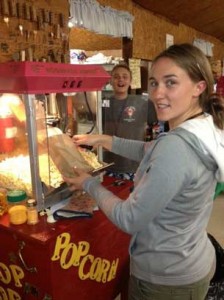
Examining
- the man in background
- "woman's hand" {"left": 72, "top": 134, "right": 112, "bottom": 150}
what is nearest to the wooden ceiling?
the man in background

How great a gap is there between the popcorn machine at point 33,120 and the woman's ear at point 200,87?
0.55 meters

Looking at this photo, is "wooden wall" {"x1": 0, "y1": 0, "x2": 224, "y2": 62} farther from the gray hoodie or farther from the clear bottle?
the gray hoodie

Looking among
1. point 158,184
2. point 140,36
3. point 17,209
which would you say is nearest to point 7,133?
point 17,209

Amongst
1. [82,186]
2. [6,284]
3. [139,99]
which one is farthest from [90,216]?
[139,99]

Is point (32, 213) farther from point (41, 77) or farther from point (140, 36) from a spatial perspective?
point (140, 36)

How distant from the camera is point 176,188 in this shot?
84 cm

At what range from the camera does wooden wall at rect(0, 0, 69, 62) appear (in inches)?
89.9

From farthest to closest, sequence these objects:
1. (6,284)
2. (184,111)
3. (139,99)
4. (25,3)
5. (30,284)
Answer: (139,99)
(25,3)
(6,284)
(30,284)
(184,111)

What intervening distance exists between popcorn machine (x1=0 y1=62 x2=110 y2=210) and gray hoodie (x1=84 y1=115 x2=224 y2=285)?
0.28m

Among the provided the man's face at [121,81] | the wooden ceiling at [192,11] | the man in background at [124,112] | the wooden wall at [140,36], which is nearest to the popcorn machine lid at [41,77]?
the man in background at [124,112]

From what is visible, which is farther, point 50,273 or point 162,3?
point 162,3

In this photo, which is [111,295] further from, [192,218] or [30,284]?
[192,218]

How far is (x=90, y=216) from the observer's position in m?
1.28

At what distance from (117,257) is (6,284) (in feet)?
1.69
